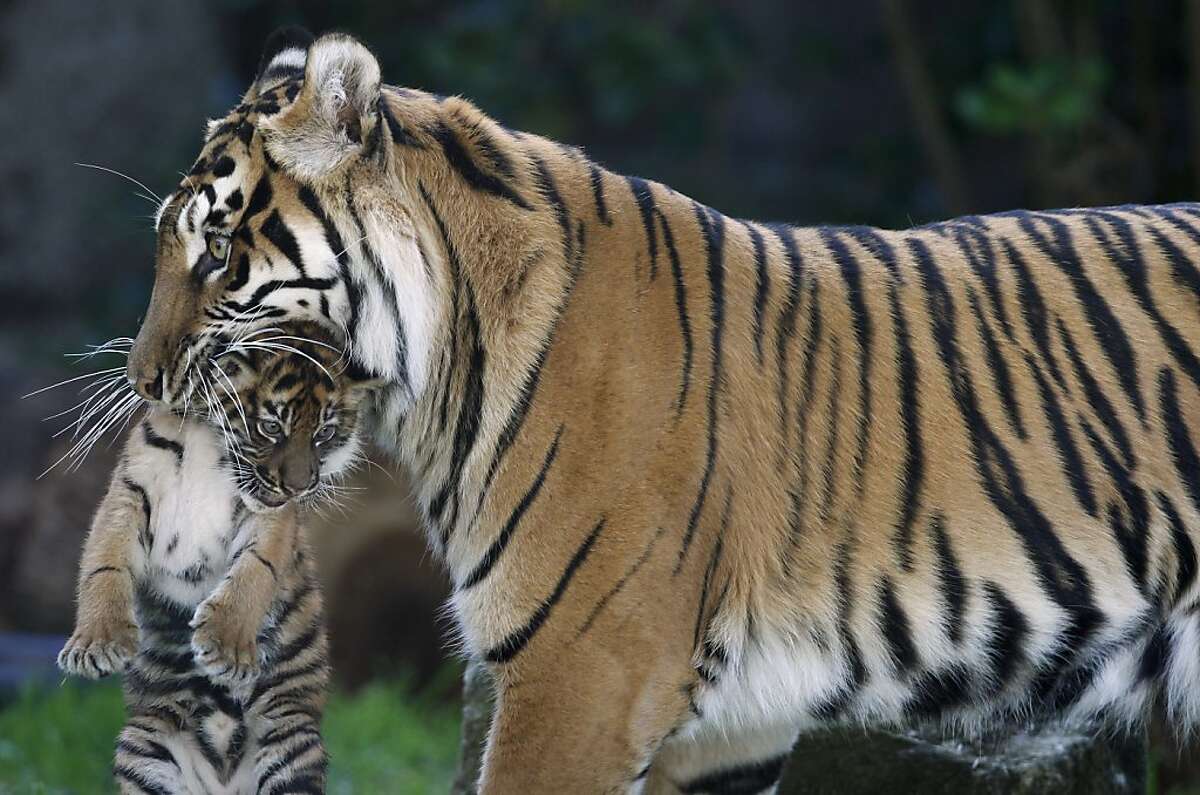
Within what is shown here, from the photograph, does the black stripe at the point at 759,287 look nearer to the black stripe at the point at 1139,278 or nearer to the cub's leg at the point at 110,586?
the black stripe at the point at 1139,278

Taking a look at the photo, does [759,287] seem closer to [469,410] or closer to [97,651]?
[469,410]

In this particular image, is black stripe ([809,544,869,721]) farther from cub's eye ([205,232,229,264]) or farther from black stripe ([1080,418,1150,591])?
cub's eye ([205,232,229,264])

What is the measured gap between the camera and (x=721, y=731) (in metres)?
3.02

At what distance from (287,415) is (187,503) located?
1.44ft

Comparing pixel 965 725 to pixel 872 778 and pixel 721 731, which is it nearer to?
pixel 721 731

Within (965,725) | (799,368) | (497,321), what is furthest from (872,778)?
(497,321)

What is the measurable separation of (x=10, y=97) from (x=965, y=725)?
7072 millimetres

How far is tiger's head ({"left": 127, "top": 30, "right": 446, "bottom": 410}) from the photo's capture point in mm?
2834

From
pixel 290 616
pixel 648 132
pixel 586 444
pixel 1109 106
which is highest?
pixel 586 444

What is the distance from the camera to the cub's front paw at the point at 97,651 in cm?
303

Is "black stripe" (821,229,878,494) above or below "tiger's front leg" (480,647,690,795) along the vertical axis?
above

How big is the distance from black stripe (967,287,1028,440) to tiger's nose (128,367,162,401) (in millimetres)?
1555

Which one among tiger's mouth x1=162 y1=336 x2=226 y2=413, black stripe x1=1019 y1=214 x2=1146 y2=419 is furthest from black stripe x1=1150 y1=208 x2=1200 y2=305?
tiger's mouth x1=162 y1=336 x2=226 y2=413

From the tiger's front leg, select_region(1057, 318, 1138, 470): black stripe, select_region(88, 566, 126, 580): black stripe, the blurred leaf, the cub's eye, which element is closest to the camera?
the tiger's front leg
